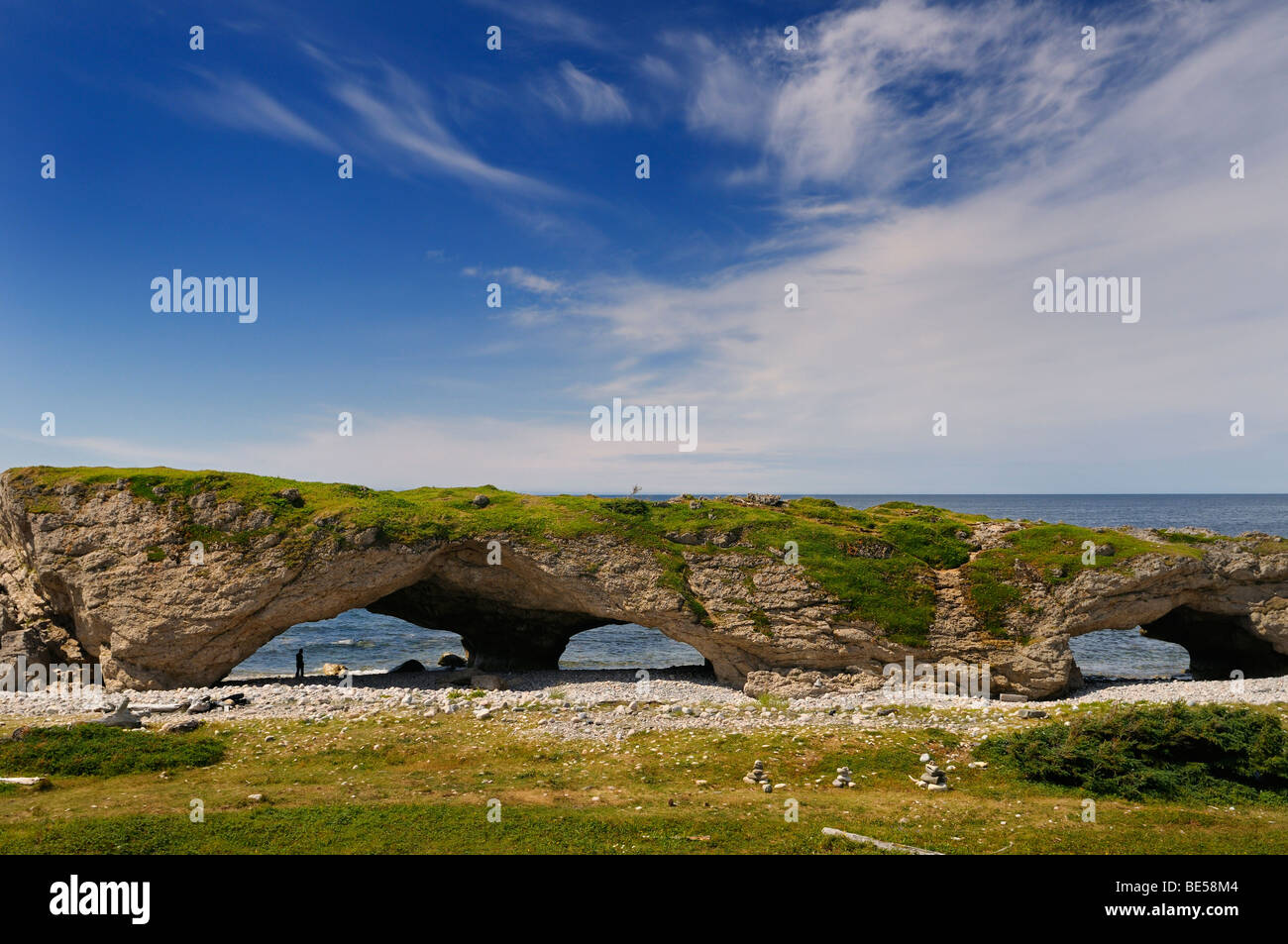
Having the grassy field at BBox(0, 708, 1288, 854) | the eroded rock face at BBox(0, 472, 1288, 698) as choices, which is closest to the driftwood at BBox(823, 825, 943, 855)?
the grassy field at BBox(0, 708, 1288, 854)

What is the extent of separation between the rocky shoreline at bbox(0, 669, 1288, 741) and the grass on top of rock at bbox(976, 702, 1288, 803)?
11.0 feet

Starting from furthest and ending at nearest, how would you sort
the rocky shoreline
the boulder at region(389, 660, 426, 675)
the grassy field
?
the boulder at region(389, 660, 426, 675) < the rocky shoreline < the grassy field

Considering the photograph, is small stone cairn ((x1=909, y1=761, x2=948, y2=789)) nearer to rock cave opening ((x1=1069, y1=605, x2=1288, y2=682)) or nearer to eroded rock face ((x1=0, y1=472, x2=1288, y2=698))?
eroded rock face ((x1=0, y1=472, x2=1288, y2=698))

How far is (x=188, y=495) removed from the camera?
29500mm

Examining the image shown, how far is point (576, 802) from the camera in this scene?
53.1 ft

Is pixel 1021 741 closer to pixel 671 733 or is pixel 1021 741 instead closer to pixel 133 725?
pixel 671 733

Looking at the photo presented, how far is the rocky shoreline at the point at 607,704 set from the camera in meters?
23.2

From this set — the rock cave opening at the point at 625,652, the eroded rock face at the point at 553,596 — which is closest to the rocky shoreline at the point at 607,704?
the eroded rock face at the point at 553,596

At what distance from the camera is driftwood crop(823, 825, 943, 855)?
1284 centimetres

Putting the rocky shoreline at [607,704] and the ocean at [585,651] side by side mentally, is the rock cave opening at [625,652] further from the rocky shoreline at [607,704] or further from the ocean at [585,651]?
the rocky shoreline at [607,704]

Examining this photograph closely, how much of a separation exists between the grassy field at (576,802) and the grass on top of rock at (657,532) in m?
8.37
